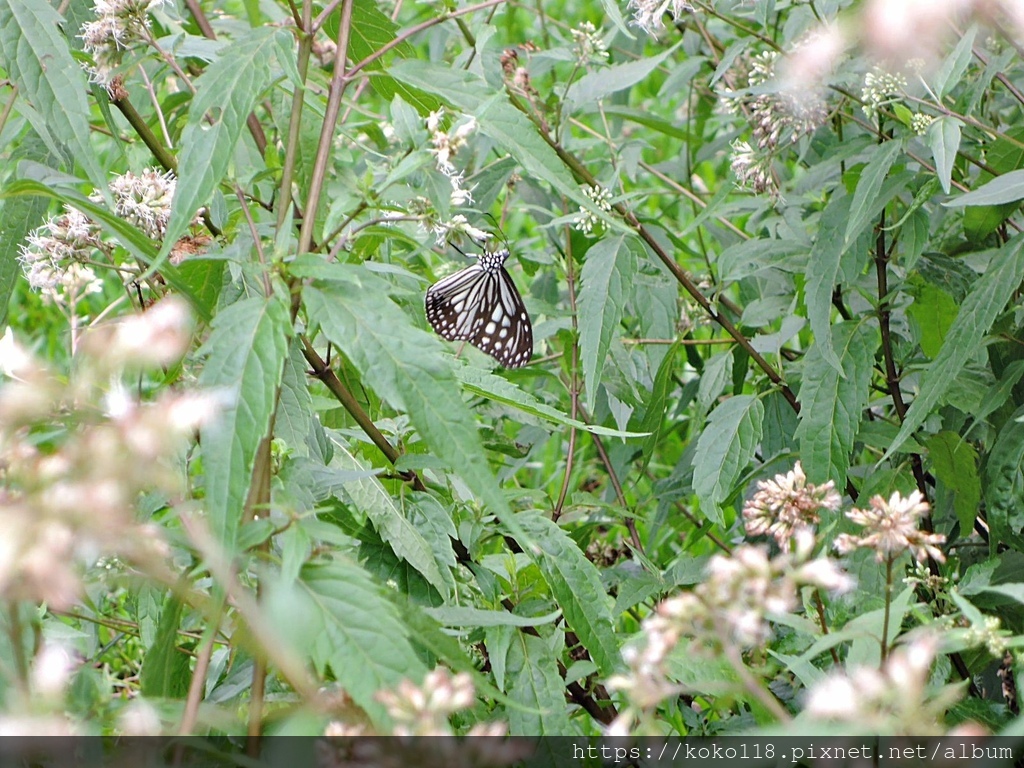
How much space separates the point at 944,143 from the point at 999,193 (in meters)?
0.15

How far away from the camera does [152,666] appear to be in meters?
1.38

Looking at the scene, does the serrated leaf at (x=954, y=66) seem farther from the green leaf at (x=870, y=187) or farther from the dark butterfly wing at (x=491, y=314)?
the dark butterfly wing at (x=491, y=314)

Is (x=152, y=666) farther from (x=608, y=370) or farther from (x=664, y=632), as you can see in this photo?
(x=608, y=370)

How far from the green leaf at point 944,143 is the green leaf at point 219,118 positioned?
4.16 ft

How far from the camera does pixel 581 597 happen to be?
183 cm

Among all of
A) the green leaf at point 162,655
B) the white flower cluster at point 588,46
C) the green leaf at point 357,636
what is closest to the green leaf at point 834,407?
the white flower cluster at point 588,46

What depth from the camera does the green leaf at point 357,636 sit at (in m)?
1.18

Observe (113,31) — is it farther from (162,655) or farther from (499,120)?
(162,655)

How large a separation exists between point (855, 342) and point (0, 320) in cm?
190

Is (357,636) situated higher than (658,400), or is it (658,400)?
(357,636)

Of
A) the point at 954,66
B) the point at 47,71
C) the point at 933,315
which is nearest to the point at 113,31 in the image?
the point at 47,71

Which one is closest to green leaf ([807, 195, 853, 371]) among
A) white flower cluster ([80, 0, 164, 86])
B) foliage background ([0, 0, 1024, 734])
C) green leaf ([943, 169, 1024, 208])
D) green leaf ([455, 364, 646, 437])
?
foliage background ([0, 0, 1024, 734])

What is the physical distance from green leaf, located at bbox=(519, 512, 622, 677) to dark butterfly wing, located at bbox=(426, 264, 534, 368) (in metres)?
1.40

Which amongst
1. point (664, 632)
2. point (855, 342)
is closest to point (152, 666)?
point (664, 632)
